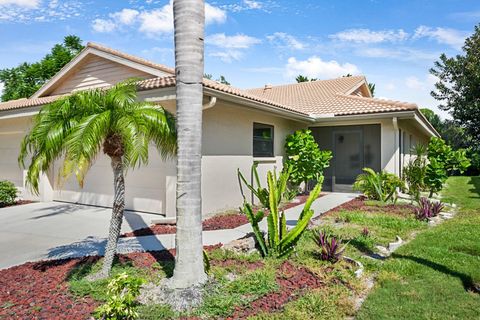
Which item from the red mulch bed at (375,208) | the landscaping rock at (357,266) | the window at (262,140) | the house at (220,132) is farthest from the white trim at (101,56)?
the landscaping rock at (357,266)

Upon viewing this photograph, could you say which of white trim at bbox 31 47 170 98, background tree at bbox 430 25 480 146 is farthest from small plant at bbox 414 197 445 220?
background tree at bbox 430 25 480 146

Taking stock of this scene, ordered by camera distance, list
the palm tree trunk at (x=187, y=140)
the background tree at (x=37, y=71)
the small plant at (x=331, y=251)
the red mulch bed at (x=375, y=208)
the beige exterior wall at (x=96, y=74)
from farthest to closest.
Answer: the background tree at (x=37, y=71) → the beige exterior wall at (x=96, y=74) → the red mulch bed at (x=375, y=208) → the small plant at (x=331, y=251) → the palm tree trunk at (x=187, y=140)

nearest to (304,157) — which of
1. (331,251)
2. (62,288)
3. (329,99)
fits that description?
(329,99)

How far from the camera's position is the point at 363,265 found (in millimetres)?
5211

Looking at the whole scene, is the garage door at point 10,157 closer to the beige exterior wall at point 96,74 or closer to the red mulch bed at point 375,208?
the beige exterior wall at point 96,74

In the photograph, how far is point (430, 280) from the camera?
183 inches

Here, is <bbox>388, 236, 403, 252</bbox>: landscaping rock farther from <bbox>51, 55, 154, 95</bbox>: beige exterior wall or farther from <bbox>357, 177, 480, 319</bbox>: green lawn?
<bbox>51, 55, 154, 95</bbox>: beige exterior wall

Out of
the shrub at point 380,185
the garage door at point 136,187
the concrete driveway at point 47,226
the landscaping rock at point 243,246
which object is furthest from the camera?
the shrub at point 380,185

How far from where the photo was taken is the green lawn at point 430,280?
12.3 feet

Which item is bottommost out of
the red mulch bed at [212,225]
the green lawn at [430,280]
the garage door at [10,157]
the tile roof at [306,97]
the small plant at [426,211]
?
the green lawn at [430,280]

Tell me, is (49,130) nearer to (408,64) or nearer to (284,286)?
(284,286)

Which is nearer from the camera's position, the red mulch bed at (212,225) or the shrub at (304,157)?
the red mulch bed at (212,225)

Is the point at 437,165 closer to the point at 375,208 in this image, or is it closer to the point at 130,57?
the point at 375,208

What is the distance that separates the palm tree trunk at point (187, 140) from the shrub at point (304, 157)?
8564 mm
